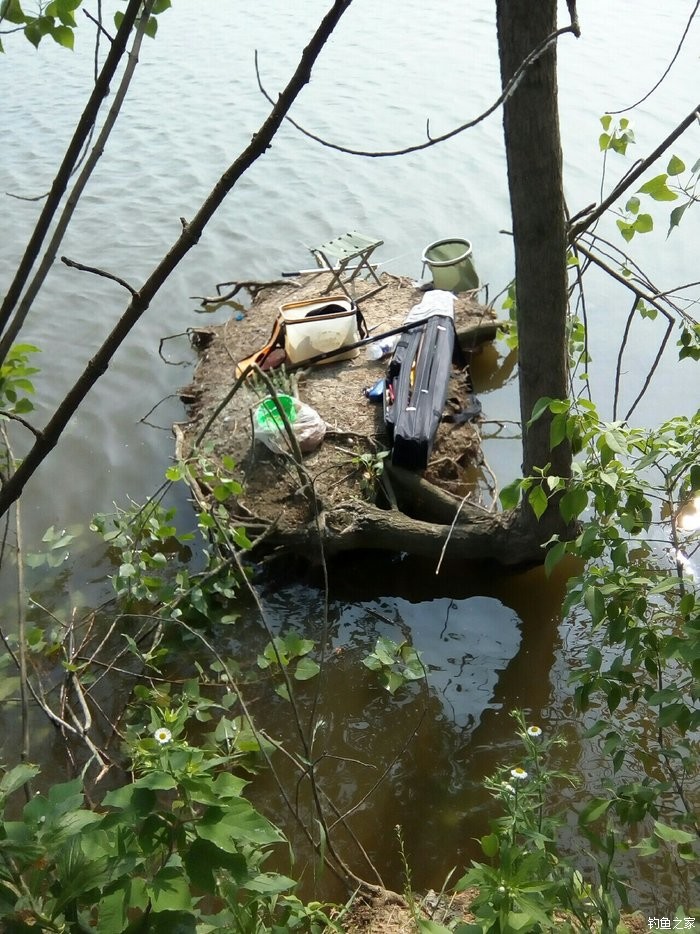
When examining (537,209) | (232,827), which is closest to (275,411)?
(537,209)

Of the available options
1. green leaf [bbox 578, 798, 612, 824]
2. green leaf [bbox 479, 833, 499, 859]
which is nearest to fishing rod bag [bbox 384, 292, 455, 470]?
green leaf [bbox 578, 798, 612, 824]

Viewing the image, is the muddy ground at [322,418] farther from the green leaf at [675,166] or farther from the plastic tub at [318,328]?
the green leaf at [675,166]

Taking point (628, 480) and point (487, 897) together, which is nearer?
point (487, 897)

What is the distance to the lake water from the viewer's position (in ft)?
12.5

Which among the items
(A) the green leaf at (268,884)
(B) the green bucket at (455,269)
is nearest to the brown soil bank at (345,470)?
(B) the green bucket at (455,269)

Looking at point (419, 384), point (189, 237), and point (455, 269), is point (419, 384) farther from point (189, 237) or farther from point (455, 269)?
point (189, 237)

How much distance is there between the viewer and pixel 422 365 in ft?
17.1

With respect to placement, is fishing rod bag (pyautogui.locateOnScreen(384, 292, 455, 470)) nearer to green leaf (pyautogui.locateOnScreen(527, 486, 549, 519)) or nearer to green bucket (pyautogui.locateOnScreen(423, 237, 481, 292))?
green bucket (pyautogui.locateOnScreen(423, 237, 481, 292))

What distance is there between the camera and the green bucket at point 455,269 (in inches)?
260

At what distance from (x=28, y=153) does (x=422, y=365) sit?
737 centimetres

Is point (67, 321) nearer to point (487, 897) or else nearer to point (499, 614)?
point (499, 614)

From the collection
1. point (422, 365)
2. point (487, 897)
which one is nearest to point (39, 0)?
point (487, 897)

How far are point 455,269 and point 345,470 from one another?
9.44 ft

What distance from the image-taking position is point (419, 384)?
197 inches
